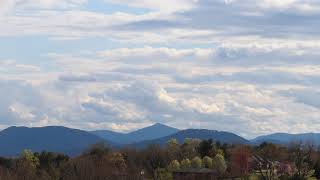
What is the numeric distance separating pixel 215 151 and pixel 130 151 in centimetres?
1929

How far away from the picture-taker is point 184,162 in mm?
115812

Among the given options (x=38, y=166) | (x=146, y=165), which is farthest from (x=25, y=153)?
(x=146, y=165)

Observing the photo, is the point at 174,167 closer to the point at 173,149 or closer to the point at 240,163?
the point at 240,163

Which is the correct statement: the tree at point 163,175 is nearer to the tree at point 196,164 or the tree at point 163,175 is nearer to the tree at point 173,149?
the tree at point 196,164

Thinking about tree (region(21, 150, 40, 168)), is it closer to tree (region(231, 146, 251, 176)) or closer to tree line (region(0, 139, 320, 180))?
tree line (region(0, 139, 320, 180))

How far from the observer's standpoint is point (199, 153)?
13825 centimetres

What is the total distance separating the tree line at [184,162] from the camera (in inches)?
3627

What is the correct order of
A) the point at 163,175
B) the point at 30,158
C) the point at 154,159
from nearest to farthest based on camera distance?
the point at 163,175 < the point at 30,158 < the point at 154,159

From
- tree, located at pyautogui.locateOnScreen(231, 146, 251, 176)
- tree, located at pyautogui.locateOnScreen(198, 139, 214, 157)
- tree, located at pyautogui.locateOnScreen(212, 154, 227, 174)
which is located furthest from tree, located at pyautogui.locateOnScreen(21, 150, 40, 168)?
tree, located at pyautogui.locateOnScreen(231, 146, 251, 176)

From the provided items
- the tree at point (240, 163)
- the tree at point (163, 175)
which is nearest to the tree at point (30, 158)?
the tree at point (163, 175)

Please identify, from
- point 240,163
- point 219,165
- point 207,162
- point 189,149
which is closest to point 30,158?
point 207,162

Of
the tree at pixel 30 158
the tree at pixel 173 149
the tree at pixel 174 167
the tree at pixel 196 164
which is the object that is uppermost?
the tree at pixel 173 149

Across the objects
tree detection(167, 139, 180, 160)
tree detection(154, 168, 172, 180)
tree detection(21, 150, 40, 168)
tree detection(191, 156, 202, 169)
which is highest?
tree detection(167, 139, 180, 160)

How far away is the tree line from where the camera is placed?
302ft
